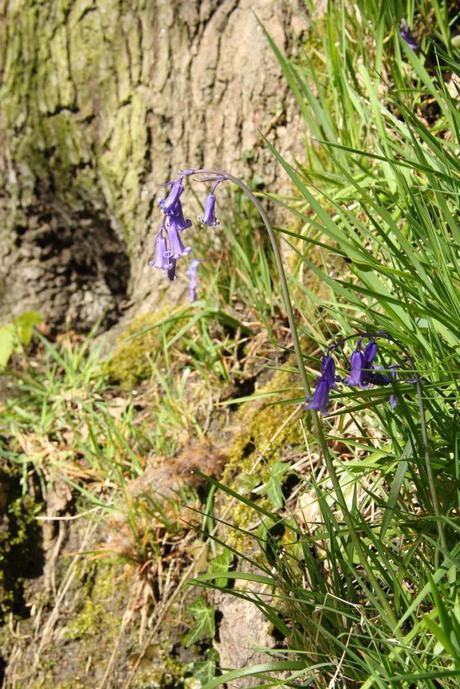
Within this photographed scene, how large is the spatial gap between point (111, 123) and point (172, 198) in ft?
8.37

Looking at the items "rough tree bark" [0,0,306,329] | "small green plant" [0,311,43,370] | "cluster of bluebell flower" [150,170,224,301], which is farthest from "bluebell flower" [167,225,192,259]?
"small green plant" [0,311,43,370]

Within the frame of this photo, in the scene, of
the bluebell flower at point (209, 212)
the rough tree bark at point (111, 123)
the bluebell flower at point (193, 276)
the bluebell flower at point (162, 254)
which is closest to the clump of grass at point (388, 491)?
the bluebell flower at point (209, 212)

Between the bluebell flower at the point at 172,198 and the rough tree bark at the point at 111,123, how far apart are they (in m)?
1.92

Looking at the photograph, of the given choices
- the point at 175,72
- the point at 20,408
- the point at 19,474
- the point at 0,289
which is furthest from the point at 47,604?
A: the point at 175,72

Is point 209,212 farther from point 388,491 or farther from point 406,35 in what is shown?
point 406,35

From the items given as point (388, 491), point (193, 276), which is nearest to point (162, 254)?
point (388, 491)

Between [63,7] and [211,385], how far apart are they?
7.65 feet

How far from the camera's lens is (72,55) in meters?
4.32

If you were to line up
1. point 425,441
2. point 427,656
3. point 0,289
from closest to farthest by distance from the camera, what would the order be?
point 425,441
point 427,656
point 0,289

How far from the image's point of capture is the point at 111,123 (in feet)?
13.9

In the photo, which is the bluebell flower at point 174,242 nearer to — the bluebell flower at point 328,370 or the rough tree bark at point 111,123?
the bluebell flower at point 328,370

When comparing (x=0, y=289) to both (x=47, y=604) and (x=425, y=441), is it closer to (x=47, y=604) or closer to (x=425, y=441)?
(x=47, y=604)

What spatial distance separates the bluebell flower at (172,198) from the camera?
1.87 metres

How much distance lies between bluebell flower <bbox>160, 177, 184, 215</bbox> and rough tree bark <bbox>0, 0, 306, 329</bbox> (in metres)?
1.92
